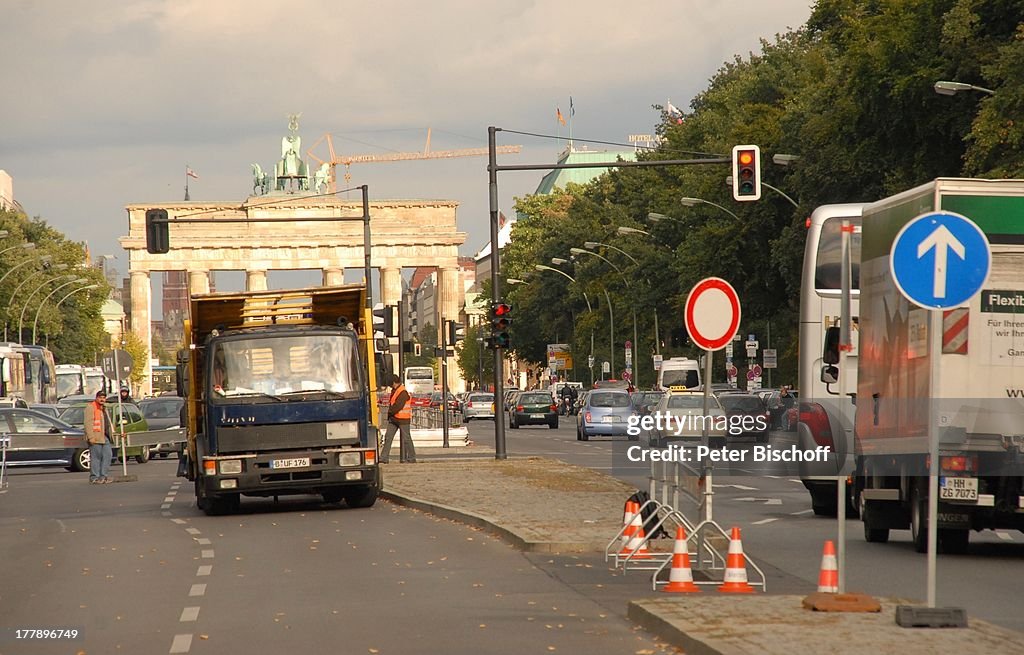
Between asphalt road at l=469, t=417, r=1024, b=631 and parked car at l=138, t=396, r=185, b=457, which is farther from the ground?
parked car at l=138, t=396, r=185, b=457

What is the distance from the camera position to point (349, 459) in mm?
24875

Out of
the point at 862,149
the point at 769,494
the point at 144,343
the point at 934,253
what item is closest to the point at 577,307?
the point at 144,343

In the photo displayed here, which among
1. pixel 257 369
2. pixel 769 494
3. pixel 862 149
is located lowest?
pixel 769 494

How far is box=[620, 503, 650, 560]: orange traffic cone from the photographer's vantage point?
1586 centimetres

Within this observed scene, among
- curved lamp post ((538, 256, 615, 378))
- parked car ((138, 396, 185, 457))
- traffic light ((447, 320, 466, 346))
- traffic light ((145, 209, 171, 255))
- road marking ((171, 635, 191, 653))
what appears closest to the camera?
road marking ((171, 635, 191, 653))

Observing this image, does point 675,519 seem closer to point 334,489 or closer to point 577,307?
point 334,489

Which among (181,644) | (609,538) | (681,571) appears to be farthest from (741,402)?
(181,644)

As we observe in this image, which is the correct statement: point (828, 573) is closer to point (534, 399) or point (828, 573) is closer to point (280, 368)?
point (280, 368)

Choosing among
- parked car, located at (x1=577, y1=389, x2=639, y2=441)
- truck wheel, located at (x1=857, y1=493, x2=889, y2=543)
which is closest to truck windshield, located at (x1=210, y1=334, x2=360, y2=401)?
truck wheel, located at (x1=857, y1=493, x2=889, y2=543)

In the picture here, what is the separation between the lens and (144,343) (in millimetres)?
144625

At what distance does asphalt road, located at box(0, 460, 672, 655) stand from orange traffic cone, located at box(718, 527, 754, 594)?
32.1 inches

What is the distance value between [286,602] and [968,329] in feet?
21.3

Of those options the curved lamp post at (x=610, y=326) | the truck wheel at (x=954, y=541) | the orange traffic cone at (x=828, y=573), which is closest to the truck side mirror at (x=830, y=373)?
the truck wheel at (x=954, y=541)

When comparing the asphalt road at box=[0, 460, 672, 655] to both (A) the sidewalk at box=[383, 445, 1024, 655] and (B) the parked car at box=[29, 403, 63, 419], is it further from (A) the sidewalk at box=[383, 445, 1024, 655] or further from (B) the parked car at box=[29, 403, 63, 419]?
(B) the parked car at box=[29, 403, 63, 419]
